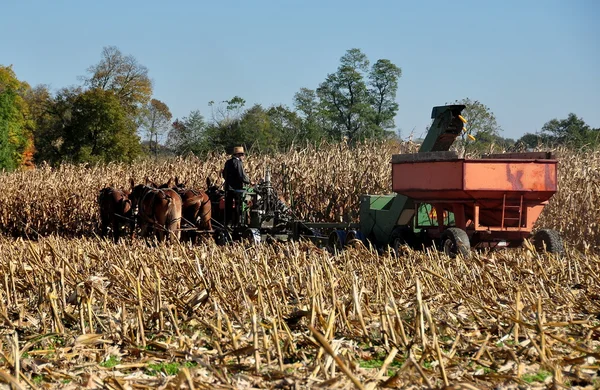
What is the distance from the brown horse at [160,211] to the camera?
1719 cm

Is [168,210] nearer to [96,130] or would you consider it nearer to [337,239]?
[337,239]

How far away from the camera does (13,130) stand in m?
62.1

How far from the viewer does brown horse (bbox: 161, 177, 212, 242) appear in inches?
707

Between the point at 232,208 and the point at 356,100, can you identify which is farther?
the point at 356,100

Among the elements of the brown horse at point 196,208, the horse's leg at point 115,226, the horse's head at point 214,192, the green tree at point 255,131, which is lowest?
the horse's leg at point 115,226

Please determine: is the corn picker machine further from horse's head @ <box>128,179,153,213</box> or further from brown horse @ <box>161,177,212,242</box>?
horse's head @ <box>128,179,153,213</box>

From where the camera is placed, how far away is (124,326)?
251 inches

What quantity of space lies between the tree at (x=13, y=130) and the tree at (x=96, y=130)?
3624 mm

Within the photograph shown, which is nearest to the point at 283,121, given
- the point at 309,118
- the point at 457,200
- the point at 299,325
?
the point at 309,118

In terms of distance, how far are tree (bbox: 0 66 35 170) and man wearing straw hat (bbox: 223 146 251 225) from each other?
128ft

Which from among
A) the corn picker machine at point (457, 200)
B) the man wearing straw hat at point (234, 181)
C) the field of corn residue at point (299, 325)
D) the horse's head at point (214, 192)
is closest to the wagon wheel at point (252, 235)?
the man wearing straw hat at point (234, 181)

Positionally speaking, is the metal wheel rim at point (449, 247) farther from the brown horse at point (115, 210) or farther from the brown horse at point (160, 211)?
the brown horse at point (115, 210)

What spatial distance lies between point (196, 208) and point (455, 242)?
669 cm

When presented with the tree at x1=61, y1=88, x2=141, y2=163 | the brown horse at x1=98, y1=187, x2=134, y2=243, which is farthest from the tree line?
the brown horse at x1=98, y1=187, x2=134, y2=243
